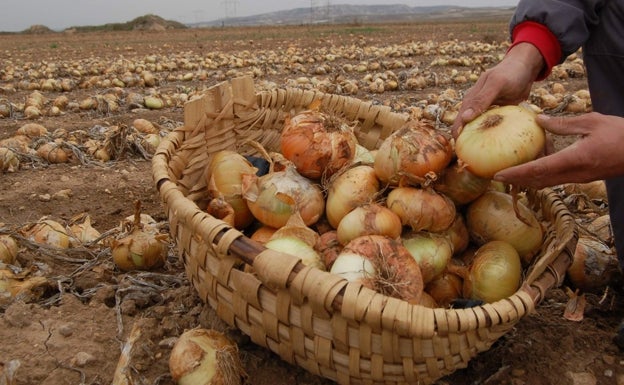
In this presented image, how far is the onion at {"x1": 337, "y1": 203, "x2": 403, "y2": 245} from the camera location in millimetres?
1606

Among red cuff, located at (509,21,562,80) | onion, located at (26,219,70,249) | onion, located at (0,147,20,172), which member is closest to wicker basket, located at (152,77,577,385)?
red cuff, located at (509,21,562,80)

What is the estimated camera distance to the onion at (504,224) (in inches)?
69.4

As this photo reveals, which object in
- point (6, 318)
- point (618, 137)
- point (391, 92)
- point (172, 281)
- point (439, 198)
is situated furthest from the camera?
point (391, 92)

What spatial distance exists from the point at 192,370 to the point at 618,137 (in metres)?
1.39

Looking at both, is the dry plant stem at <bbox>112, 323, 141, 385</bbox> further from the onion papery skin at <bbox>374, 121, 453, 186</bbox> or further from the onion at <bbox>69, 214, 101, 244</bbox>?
the onion at <bbox>69, 214, 101, 244</bbox>

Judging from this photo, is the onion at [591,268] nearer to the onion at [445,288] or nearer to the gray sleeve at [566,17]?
the onion at [445,288]

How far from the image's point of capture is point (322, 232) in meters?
1.92

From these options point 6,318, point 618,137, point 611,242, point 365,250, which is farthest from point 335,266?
point 611,242

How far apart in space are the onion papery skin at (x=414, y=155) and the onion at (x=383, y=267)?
0.95 feet

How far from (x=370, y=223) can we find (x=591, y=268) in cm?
110

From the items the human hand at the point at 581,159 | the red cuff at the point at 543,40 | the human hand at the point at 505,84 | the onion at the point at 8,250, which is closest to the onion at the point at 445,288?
the human hand at the point at 581,159

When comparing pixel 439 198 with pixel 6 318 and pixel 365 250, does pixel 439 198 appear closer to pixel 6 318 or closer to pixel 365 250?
Result: pixel 365 250

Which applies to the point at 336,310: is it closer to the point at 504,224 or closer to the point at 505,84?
the point at 504,224

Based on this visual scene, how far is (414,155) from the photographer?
1695 millimetres
